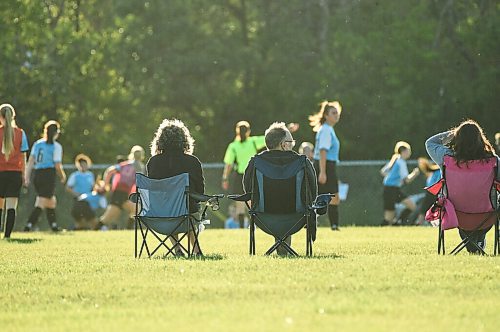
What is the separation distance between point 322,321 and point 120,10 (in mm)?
42607

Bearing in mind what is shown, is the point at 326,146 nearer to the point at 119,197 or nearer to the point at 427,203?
the point at 427,203

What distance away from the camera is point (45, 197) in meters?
Answer: 23.5

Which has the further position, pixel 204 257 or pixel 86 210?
pixel 86 210

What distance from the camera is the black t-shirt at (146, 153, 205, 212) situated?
1442 centimetres

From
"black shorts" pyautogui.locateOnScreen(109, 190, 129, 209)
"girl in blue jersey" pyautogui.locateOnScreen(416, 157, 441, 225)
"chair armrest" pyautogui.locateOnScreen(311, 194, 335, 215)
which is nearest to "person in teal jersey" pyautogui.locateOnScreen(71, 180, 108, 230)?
"black shorts" pyautogui.locateOnScreen(109, 190, 129, 209)

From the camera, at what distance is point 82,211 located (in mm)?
30203

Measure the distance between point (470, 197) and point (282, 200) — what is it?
6.16ft

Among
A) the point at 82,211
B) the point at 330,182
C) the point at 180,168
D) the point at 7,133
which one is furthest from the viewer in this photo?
the point at 82,211

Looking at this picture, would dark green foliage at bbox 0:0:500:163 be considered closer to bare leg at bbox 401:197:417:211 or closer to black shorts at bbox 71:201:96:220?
black shorts at bbox 71:201:96:220

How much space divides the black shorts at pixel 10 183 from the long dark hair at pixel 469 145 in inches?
295

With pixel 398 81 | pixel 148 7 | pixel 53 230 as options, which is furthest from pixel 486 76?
pixel 53 230

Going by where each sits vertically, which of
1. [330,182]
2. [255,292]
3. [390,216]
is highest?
[330,182]

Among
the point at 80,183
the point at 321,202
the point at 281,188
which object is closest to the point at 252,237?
the point at 281,188

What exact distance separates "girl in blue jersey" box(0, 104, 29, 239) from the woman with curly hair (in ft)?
15.6
